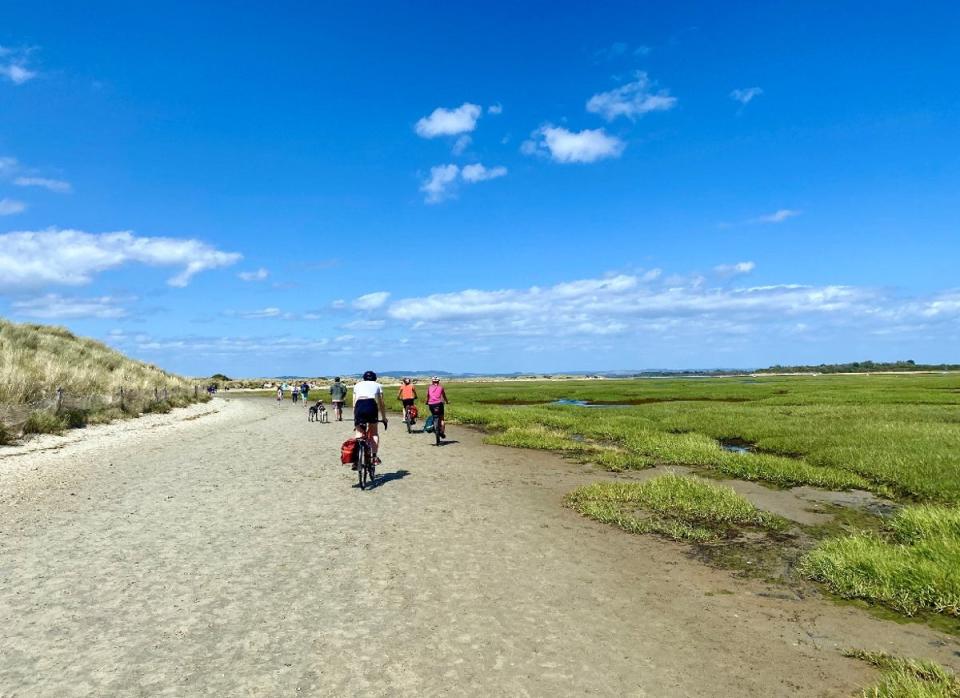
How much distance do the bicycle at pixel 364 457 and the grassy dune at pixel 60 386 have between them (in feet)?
50.4

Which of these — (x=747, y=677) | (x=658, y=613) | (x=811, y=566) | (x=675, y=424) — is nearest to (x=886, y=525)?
(x=811, y=566)

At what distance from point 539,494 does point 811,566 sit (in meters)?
7.54

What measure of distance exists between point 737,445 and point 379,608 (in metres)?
24.0

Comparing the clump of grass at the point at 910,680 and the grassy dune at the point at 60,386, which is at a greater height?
the grassy dune at the point at 60,386

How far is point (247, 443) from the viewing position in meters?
26.0

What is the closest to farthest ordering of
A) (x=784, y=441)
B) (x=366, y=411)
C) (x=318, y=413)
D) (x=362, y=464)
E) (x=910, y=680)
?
(x=910, y=680)
(x=362, y=464)
(x=366, y=411)
(x=784, y=441)
(x=318, y=413)

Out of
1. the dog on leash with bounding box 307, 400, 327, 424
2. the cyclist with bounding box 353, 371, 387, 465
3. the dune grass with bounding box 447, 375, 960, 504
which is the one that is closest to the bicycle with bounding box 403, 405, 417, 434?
the dune grass with bounding box 447, 375, 960, 504

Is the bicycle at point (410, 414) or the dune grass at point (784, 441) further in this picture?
the bicycle at point (410, 414)

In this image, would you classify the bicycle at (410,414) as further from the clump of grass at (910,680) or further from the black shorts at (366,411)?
the clump of grass at (910,680)

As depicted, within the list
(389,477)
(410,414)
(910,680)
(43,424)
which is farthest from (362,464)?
(43,424)

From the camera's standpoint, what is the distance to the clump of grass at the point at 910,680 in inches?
215

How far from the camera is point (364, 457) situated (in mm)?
15789

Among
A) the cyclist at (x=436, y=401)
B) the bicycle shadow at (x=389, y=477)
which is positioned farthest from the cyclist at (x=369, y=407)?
the cyclist at (x=436, y=401)

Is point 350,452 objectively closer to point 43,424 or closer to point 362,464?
point 362,464
